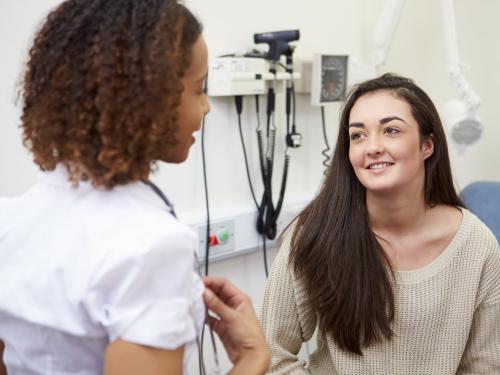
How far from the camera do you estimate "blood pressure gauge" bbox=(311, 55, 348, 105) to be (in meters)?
1.79

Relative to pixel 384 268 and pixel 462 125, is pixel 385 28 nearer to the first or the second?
pixel 462 125

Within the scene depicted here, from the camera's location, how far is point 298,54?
183 cm

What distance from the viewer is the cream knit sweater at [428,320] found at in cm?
127

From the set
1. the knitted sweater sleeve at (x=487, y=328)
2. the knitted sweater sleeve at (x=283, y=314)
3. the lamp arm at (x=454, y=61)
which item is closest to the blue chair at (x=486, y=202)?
the lamp arm at (x=454, y=61)

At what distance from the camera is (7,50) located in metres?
1.28

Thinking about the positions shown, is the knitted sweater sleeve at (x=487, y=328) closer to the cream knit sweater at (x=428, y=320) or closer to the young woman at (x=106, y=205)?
the cream knit sweater at (x=428, y=320)

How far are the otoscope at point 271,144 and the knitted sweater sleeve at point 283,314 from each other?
1.58 ft

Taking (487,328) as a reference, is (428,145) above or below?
above

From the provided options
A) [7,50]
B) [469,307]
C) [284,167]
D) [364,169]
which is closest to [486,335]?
[469,307]

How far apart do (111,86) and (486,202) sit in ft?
5.14

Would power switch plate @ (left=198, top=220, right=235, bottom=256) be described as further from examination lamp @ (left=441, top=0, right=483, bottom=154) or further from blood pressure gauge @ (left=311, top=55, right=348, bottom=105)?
examination lamp @ (left=441, top=0, right=483, bottom=154)

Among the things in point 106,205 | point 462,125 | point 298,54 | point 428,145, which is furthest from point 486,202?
point 106,205

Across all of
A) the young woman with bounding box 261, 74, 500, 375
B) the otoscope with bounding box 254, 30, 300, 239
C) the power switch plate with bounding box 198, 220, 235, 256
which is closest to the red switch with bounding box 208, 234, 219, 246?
the power switch plate with bounding box 198, 220, 235, 256

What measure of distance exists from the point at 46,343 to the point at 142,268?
0.58 feet
